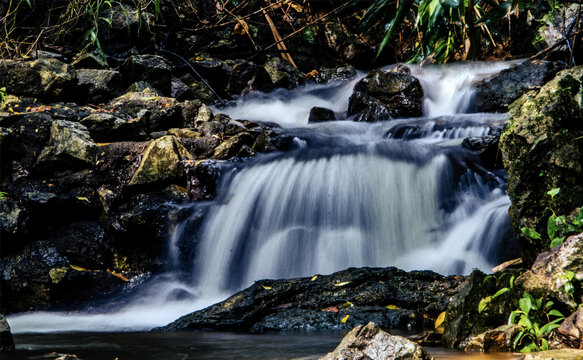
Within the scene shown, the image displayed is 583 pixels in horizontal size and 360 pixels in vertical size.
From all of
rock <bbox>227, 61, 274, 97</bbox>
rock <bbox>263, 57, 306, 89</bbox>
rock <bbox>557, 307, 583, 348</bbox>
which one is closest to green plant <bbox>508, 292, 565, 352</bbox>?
rock <bbox>557, 307, 583, 348</bbox>

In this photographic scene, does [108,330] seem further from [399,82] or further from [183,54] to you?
[183,54]

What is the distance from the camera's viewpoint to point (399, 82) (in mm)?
9805

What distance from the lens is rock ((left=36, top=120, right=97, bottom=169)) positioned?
6680 mm

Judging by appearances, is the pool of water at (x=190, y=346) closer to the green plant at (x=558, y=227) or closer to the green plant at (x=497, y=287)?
the green plant at (x=497, y=287)

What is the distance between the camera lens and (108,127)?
723cm

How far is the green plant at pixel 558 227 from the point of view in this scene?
9.23ft

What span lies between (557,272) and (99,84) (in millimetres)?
8272

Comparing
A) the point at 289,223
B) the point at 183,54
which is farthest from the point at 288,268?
the point at 183,54

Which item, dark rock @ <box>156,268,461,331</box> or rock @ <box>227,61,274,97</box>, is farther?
rock @ <box>227,61,274,97</box>

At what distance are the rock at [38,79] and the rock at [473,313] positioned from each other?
754 centimetres

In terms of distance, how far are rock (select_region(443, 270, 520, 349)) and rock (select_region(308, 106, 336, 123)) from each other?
7407mm

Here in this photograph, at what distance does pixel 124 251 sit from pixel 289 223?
6.87 feet

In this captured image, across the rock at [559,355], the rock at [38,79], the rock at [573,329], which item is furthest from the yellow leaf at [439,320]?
the rock at [38,79]

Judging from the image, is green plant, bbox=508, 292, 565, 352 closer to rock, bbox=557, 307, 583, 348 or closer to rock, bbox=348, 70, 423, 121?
rock, bbox=557, 307, 583, 348
